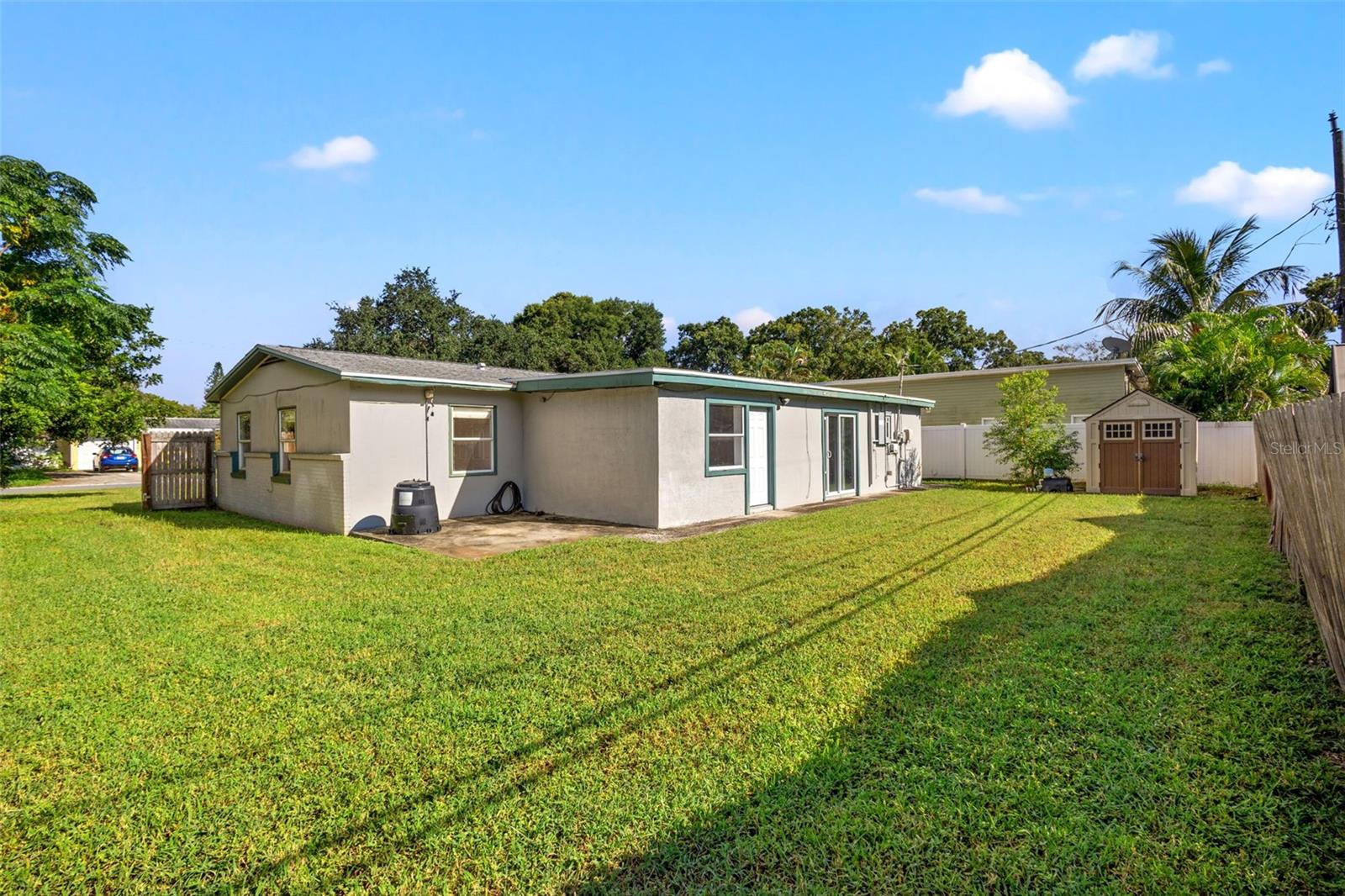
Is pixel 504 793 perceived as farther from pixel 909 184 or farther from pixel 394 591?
pixel 909 184

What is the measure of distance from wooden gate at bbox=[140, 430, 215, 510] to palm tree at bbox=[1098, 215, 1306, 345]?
25.0m

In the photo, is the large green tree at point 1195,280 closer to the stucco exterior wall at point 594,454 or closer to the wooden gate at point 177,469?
the stucco exterior wall at point 594,454

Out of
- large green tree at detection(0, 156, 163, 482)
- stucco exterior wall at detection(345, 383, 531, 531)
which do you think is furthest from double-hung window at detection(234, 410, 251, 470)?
stucco exterior wall at detection(345, 383, 531, 531)

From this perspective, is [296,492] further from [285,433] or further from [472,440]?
[472,440]

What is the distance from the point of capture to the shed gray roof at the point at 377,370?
10.3m

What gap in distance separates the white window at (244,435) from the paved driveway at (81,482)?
11.6 m

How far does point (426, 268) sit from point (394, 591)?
38.4m

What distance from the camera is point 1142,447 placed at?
14812mm

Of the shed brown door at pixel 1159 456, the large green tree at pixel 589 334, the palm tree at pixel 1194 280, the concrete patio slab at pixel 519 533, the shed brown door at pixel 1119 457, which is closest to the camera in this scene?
the concrete patio slab at pixel 519 533

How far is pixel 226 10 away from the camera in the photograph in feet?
30.2

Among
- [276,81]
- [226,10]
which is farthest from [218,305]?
[226,10]

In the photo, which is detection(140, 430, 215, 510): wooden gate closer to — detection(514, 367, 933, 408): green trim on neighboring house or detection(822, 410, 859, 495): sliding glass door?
detection(514, 367, 933, 408): green trim on neighboring house

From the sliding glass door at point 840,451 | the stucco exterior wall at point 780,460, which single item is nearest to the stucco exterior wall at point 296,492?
the stucco exterior wall at point 780,460

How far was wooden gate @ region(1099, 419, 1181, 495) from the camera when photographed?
14508mm
